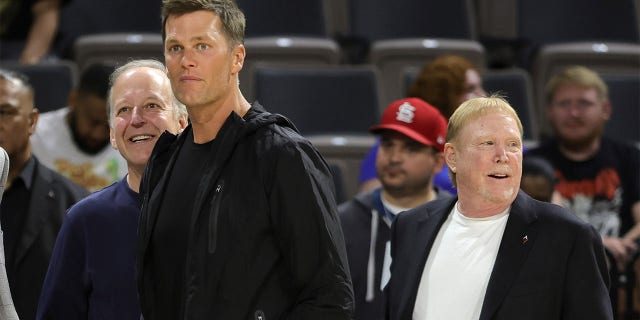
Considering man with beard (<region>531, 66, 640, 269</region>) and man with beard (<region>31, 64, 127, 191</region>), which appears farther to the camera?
man with beard (<region>531, 66, 640, 269</region>)

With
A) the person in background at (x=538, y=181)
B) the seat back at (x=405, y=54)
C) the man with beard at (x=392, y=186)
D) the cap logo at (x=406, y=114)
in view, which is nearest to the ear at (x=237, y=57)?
the man with beard at (x=392, y=186)

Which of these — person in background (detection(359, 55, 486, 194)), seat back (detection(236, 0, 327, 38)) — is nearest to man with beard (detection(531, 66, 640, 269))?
person in background (detection(359, 55, 486, 194))

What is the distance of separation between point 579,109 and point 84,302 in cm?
282

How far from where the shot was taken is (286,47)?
18.0 feet

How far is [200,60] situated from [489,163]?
79 cm

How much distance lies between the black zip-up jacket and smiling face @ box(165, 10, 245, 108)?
0.31 ft

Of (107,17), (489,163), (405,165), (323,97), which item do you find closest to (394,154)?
(405,165)

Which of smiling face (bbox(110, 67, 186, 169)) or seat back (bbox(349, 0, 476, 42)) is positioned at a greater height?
smiling face (bbox(110, 67, 186, 169))

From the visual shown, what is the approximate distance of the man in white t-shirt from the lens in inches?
96.9

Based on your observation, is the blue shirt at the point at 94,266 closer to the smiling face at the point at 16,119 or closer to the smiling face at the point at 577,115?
the smiling face at the point at 16,119

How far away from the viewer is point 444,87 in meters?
4.51

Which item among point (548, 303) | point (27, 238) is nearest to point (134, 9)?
point (27, 238)

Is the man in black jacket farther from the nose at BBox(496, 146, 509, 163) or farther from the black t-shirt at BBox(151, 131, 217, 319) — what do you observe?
the nose at BBox(496, 146, 509, 163)

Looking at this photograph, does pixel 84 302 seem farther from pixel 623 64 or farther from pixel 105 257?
pixel 623 64
